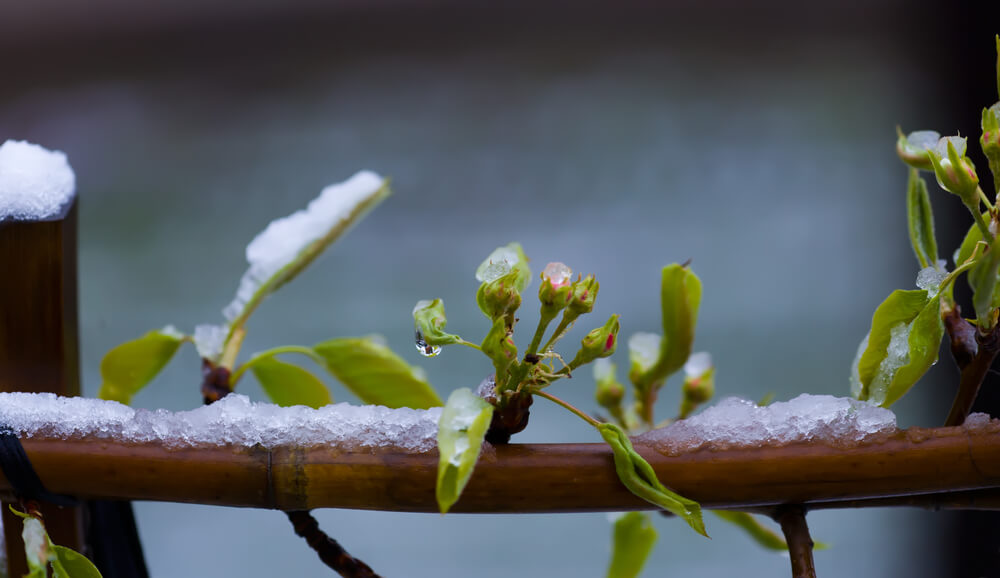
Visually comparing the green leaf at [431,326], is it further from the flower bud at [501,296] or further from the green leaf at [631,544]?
the green leaf at [631,544]

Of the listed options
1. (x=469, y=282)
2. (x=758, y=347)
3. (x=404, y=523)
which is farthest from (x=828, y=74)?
(x=404, y=523)

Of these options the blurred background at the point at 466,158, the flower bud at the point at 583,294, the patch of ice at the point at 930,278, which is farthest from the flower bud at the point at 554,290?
the blurred background at the point at 466,158

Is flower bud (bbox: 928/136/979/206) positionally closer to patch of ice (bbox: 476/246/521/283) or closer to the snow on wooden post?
patch of ice (bbox: 476/246/521/283)

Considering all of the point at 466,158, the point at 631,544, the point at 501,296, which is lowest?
the point at 631,544

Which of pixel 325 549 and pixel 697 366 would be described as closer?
pixel 325 549

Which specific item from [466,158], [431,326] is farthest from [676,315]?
[466,158]

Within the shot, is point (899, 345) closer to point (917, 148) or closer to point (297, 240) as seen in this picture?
point (917, 148)

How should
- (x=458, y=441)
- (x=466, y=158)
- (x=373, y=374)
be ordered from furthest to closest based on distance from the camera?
(x=466, y=158), (x=373, y=374), (x=458, y=441)
